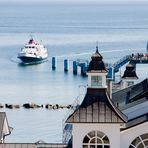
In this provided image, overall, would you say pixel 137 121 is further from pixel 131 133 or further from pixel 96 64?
pixel 96 64

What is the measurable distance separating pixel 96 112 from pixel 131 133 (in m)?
0.65

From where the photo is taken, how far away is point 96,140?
15.8 metres

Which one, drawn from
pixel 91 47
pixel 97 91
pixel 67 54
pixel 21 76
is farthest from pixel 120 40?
pixel 97 91

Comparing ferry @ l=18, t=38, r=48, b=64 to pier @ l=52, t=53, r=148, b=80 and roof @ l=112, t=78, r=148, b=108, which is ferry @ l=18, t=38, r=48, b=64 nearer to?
pier @ l=52, t=53, r=148, b=80

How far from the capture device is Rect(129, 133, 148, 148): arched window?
15.7 m

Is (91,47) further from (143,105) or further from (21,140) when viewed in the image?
(143,105)

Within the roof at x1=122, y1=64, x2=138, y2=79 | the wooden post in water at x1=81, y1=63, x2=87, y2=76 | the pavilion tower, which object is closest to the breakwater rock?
the wooden post in water at x1=81, y1=63, x2=87, y2=76

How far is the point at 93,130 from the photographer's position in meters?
15.8

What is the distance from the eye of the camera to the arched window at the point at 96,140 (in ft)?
51.8

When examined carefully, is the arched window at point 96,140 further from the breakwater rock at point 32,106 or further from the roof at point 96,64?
the breakwater rock at point 32,106

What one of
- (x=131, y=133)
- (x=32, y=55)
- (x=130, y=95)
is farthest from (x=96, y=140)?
(x=32, y=55)

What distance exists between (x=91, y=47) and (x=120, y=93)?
86.0m

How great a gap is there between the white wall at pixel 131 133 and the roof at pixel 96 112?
0.20 meters

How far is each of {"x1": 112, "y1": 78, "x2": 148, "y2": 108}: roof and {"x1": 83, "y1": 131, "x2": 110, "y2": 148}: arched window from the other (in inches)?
152
